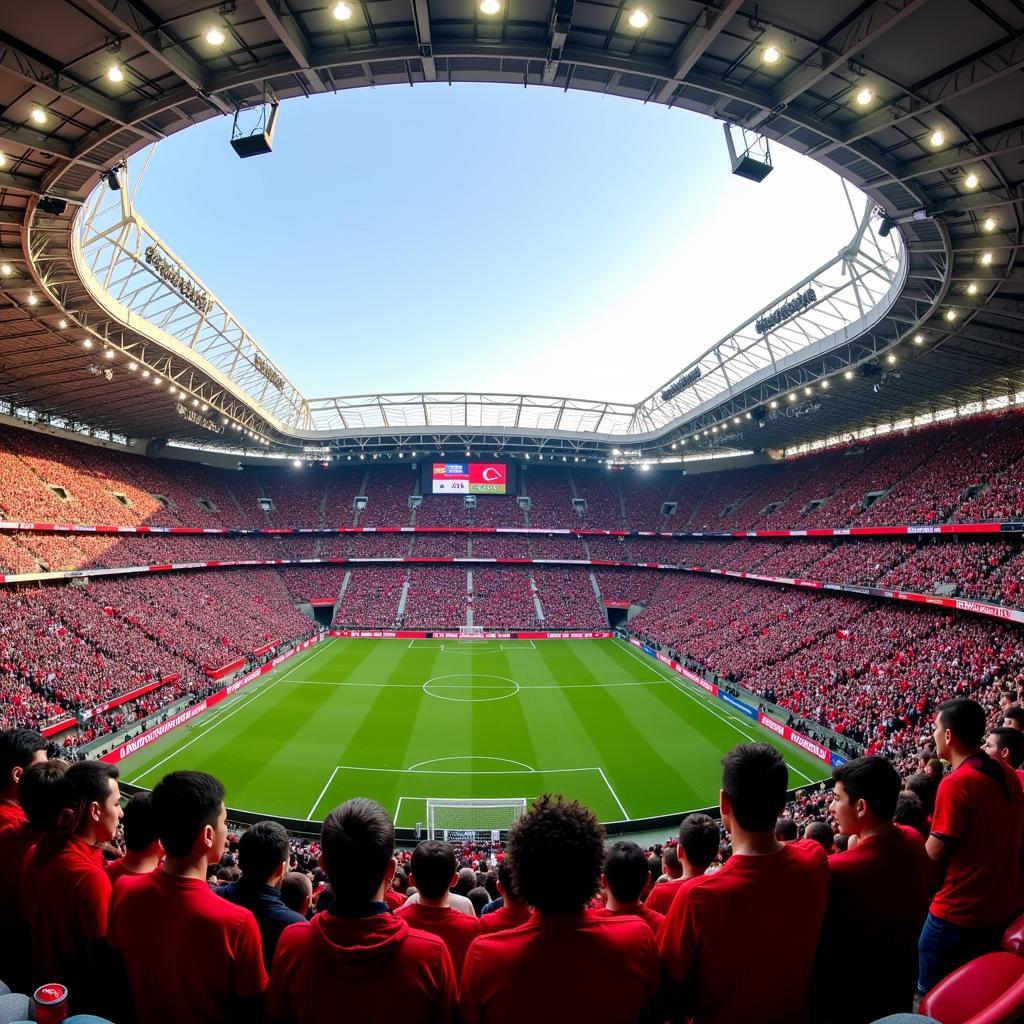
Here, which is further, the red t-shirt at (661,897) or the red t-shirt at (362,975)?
the red t-shirt at (661,897)

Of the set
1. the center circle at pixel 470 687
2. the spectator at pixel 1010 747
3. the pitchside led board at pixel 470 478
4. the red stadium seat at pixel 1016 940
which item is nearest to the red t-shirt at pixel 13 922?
the red stadium seat at pixel 1016 940

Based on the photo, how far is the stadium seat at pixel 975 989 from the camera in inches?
86.4

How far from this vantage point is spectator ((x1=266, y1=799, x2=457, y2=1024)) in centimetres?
217

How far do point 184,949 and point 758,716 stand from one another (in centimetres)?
2920

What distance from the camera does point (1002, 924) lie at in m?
4.00

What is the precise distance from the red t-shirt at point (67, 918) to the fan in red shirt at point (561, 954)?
245 cm

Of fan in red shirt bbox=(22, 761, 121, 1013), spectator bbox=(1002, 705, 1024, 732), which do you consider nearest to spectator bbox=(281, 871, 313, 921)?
fan in red shirt bbox=(22, 761, 121, 1013)

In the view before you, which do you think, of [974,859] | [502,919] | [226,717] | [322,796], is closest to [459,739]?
[322,796]

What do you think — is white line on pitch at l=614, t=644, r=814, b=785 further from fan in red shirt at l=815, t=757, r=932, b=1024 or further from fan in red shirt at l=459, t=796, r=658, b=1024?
fan in red shirt at l=459, t=796, r=658, b=1024

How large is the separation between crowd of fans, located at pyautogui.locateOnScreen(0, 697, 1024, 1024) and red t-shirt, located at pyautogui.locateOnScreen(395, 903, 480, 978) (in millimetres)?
10

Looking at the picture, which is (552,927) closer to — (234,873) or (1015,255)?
(234,873)

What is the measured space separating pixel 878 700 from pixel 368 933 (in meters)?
26.6

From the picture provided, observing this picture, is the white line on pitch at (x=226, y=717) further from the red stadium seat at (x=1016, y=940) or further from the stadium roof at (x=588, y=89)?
the red stadium seat at (x=1016, y=940)

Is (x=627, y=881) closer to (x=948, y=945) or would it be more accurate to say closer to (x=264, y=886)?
(x=264, y=886)
